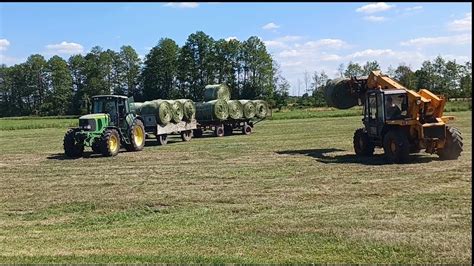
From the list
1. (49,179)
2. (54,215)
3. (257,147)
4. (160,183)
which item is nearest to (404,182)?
(160,183)

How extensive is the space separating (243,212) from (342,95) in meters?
9.45

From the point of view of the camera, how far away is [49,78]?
245ft

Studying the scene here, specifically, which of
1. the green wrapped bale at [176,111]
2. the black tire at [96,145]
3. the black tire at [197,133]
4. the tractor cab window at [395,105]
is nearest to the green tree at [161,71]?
the black tire at [197,133]

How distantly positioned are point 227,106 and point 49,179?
54.5 feet

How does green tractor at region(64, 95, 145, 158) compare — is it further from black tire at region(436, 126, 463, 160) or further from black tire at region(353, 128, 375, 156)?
black tire at region(436, 126, 463, 160)

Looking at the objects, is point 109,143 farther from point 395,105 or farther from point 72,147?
point 395,105

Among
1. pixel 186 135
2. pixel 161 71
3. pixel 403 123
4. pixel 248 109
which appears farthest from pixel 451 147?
pixel 161 71

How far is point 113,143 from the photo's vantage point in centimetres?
1859

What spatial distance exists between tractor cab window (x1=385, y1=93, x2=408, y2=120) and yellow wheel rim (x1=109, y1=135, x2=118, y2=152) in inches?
355

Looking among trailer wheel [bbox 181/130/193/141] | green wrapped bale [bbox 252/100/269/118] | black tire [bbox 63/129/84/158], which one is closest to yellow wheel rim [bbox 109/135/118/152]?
black tire [bbox 63/129/84/158]

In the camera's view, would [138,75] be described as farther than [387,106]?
Yes

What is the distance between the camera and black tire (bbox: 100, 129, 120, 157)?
18.1 m

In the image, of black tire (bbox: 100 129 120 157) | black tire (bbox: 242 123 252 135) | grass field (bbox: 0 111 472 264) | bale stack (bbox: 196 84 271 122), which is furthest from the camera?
black tire (bbox: 242 123 252 135)

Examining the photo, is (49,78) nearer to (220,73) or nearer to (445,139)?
(220,73)
